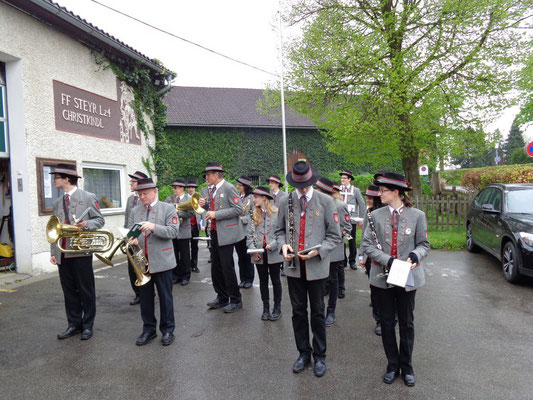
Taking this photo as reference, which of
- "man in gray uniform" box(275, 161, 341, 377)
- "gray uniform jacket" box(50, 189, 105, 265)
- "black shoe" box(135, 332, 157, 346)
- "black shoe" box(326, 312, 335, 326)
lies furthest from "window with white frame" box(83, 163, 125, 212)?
"man in gray uniform" box(275, 161, 341, 377)

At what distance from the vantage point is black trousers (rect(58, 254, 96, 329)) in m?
4.59

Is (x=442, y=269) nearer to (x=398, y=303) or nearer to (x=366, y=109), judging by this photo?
(x=398, y=303)

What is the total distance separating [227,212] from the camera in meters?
5.34

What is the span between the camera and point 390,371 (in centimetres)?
350

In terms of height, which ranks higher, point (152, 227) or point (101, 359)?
point (152, 227)

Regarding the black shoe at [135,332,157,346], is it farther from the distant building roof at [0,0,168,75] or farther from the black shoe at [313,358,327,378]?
the distant building roof at [0,0,168,75]

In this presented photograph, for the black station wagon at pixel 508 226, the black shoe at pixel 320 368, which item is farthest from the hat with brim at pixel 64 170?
the black station wagon at pixel 508 226

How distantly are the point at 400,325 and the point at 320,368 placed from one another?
882 mm

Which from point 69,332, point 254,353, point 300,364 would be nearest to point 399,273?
point 300,364

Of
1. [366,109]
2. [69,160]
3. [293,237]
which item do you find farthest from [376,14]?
[293,237]

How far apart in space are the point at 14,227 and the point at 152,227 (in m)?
5.66

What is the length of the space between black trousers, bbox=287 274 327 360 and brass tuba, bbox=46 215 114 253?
7.82ft

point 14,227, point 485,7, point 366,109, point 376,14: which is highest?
→ point 376,14

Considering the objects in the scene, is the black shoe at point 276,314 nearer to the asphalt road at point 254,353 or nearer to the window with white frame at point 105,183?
the asphalt road at point 254,353
